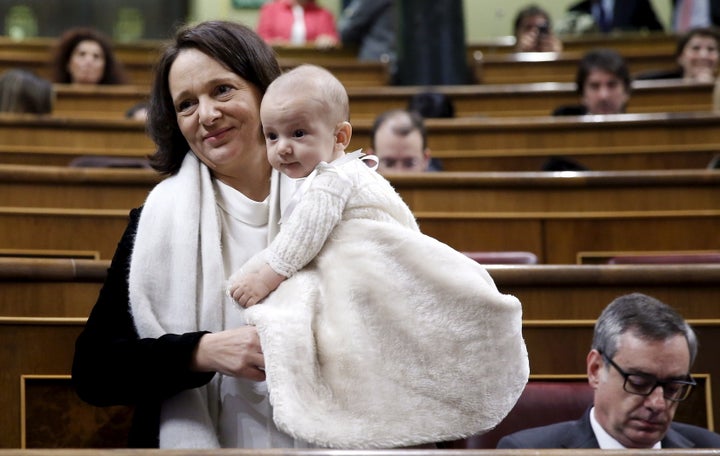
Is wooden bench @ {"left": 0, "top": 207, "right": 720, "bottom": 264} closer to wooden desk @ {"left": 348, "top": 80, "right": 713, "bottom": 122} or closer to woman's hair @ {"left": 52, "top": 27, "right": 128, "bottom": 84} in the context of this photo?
wooden desk @ {"left": 348, "top": 80, "right": 713, "bottom": 122}

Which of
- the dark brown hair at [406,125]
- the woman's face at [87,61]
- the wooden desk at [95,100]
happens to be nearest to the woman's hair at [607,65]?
the dark brown hair at [406,125]

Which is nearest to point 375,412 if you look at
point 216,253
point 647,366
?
point 216,253

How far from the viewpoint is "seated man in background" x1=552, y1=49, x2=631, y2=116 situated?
346 cm

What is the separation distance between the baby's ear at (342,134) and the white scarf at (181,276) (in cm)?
11

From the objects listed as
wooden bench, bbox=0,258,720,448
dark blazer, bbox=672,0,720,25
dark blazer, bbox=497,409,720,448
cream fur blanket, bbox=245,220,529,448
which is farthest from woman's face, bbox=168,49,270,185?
dark blazer, bbox=672,0,720,25

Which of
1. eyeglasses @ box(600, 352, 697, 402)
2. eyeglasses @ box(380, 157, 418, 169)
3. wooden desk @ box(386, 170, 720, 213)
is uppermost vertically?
eyeglasses @ box(380, 157, 418, 169)

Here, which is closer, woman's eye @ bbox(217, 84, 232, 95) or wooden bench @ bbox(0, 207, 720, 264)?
woman's eye @ bbox(217, 84, 232, 95)

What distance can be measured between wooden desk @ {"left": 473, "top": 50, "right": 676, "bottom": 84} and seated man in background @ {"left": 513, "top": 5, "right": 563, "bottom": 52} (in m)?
0.21

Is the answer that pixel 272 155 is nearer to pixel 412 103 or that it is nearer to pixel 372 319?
pixel 372 319

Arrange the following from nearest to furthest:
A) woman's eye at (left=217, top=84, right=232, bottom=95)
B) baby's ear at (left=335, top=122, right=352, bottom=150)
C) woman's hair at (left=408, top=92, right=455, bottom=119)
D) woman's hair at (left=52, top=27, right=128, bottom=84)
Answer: baby's ear at (left=335, top=122, right=352, bottom=150), woman's eye at (left=217, top=84, right=232, bottom=95), woman's hair at (left=408, top=92, right=455, bottom=119), woman's hair at (left=52, top=27, right=128, bottom=84)

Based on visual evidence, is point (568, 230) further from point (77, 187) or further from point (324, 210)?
point (324, 210)

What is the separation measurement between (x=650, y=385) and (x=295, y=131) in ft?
2.77

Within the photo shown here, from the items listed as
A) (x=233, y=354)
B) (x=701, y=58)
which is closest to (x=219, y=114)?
(x=233, y=354)

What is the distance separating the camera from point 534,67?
15.1 ft
